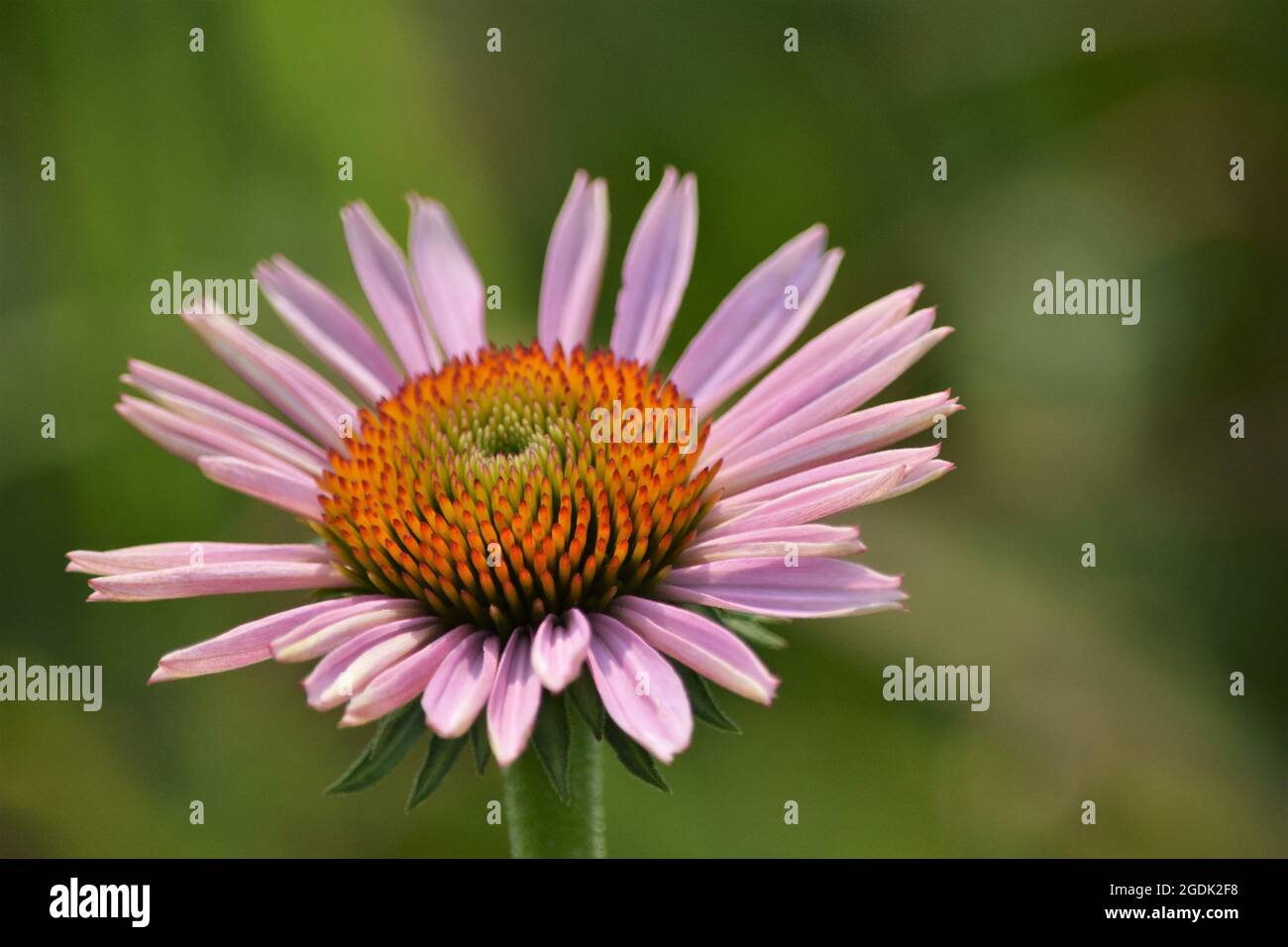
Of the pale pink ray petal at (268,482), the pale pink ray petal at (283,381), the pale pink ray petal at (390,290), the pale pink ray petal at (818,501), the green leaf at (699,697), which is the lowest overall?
the green leaf at (699,697)

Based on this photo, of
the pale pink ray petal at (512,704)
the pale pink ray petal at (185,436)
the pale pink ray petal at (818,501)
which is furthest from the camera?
the pale pink ray petal at (185,436)

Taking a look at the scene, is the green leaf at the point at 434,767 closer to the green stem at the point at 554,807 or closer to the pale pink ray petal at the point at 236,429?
the green stem at the point at 554,807

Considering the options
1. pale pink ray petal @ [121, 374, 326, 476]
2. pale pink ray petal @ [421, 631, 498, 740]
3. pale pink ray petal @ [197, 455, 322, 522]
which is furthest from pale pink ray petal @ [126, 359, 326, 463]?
pale pink ray petal @ [421, 631, 498, 740]

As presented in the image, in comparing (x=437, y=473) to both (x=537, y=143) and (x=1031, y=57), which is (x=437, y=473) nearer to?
(x=537, y=143)

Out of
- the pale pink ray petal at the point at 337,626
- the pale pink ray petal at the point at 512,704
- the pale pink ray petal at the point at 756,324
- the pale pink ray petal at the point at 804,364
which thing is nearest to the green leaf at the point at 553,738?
the pale pink ray petal at the point at 512,704

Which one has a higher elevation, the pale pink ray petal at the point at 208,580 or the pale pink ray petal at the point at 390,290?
the pale pink ray petal at the point at 390,290

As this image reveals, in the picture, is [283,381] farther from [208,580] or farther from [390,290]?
[208,580]
